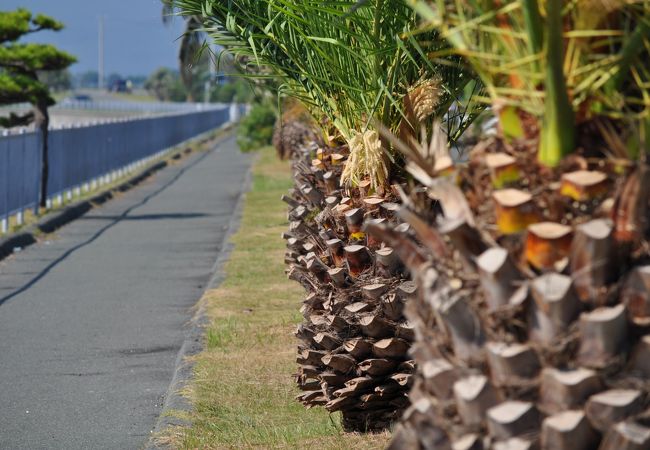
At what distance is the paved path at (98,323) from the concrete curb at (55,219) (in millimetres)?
205

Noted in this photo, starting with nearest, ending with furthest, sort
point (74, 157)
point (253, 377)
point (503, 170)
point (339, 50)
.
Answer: point (503, 170) < point (339, 50) < point (253, 377) < point (74, 157)

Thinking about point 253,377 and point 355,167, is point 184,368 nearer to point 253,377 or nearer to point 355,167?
point 253,377

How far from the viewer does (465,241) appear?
3.07 m

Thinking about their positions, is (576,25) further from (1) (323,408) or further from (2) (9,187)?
(2) (9,187)

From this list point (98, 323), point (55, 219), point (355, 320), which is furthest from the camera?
point (55, 219)

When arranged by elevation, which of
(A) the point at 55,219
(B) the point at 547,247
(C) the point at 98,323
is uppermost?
(B) the point at 547,247

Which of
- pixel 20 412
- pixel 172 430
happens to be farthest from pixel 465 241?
pixel 20 412

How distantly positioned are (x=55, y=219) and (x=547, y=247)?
51.1 feet

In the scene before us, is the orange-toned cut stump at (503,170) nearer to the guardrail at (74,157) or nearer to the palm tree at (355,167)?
the palm tree at (355,167)

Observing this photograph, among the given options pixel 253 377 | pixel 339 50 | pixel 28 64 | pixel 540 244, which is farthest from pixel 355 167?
pixel 28 64

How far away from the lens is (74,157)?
72.9ft

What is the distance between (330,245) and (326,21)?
1.29 m

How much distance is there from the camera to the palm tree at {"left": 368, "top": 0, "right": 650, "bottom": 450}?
290cm

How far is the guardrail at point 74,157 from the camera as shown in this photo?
1661 cm
